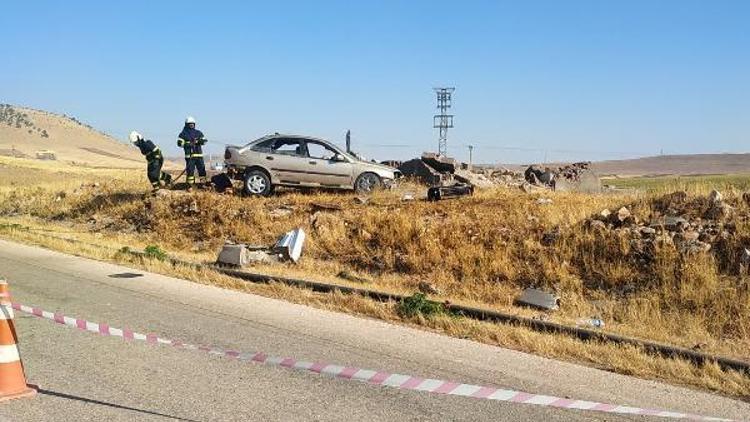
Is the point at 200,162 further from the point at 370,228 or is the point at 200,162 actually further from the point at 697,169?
the point at 697,169

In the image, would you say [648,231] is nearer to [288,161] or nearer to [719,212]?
[719,212]

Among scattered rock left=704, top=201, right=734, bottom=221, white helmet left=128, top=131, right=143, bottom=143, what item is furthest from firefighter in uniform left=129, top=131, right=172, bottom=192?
scattered rock left=704, top=201, right=734, bottom=221

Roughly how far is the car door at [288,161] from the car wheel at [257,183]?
0.24 m

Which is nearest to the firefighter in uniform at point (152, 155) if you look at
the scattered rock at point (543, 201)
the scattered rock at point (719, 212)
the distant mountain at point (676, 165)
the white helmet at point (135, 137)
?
the white helmet at point (135, 137)

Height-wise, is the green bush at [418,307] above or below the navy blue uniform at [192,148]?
below

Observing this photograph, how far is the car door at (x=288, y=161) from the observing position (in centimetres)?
1811

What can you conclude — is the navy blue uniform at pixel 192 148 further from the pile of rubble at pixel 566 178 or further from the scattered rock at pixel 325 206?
the pile of rubble at pixel 566 178

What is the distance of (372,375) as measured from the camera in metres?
6.06

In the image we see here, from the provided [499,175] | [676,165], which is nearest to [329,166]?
[499,175]

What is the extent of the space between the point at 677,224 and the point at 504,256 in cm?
274

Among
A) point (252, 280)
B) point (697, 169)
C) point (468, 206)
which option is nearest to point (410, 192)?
point (468, 206)

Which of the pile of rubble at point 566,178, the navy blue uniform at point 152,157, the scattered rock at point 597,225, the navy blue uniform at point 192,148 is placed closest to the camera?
the scattered rock at point 597,225

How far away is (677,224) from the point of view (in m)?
11.2

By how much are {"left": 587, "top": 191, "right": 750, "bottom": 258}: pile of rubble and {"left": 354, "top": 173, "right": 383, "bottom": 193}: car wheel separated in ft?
23.6
